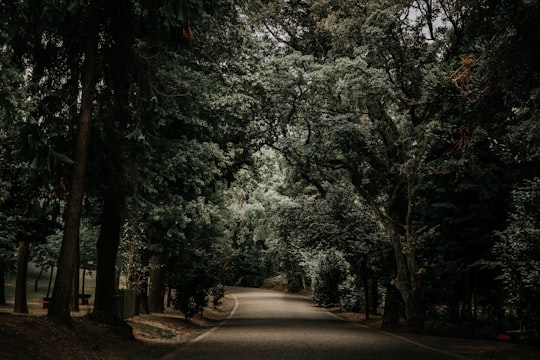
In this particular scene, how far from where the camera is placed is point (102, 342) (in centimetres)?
1322

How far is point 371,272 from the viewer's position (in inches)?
1024

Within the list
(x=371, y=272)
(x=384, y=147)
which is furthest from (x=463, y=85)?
(x=371, y=272)

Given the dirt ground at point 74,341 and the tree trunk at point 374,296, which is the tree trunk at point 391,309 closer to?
the tree trunk at point 374,296

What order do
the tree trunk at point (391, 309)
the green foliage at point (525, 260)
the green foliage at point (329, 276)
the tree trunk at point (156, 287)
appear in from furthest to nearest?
the green foliage at point (329, 276)
the tree trunk at point (156, 287)
the tree trunk at point (391, 309)
the green foliage at point (525, 260)

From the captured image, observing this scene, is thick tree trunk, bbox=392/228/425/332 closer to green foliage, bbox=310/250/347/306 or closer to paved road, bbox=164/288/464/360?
paved road, bbox=164/288/464/360

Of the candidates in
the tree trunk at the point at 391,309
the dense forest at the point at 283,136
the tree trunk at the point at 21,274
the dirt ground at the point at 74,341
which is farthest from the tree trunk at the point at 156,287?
the tree trunk at the point at 391,309

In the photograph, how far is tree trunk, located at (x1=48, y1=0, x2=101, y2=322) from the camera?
12203mm

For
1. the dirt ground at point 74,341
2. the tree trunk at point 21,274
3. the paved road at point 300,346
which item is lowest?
the paved road at point 300,346

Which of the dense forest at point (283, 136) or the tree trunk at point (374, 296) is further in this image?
the tree trunk at point (374, 296)

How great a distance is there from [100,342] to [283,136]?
11.3 metres

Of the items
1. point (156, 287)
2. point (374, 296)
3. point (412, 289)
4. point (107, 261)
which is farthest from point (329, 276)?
point (107, 261)

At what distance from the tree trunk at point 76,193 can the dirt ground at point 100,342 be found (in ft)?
1.67

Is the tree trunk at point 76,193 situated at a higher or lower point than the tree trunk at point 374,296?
higher

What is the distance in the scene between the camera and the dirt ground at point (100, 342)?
1024cm
